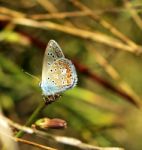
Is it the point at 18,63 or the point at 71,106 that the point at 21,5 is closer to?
the point at 18,63

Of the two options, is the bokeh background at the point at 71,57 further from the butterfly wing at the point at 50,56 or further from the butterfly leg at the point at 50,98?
the butterfly leg at the point at 50,98

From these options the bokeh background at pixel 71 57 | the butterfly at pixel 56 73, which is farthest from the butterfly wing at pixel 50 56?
the bokeh background at pixel 71 57

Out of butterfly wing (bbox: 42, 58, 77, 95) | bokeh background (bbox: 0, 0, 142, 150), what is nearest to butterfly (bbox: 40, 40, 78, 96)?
butterfly wing (bbox: 42, 58, 77, 95)

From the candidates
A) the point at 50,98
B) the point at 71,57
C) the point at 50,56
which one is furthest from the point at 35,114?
the point at 71,57

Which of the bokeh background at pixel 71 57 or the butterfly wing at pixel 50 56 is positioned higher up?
the bokeh background at pixel 71 57

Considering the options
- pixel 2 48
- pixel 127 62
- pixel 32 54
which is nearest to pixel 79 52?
pixel 32 54
